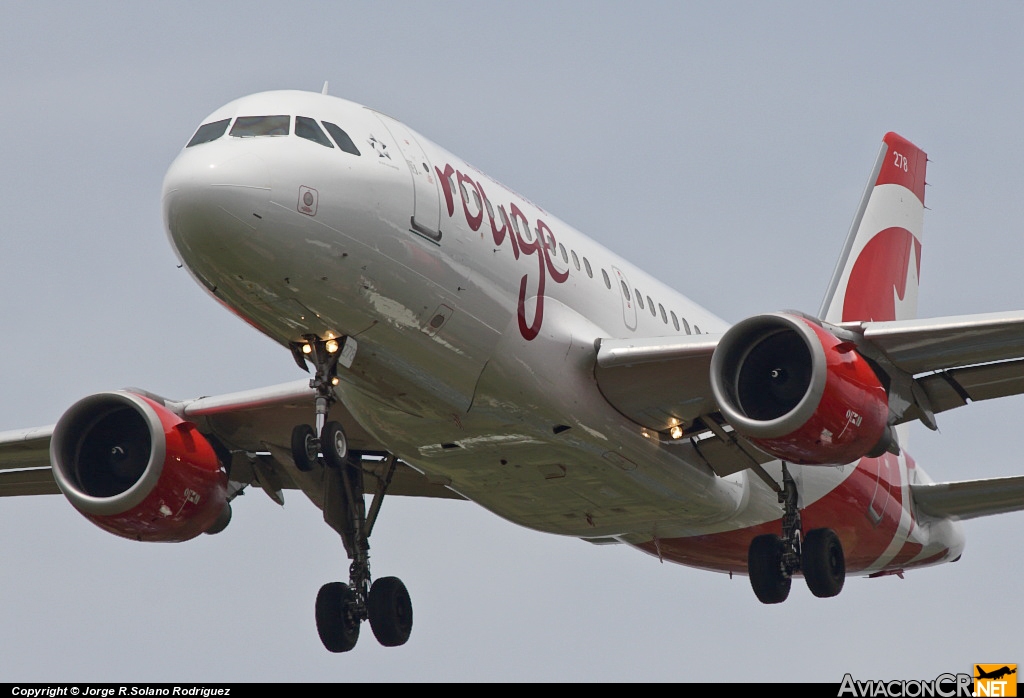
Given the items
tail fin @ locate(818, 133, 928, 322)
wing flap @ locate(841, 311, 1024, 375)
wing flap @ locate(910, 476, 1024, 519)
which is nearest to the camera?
wing flap @ locate(841, 311, 1024, 375)

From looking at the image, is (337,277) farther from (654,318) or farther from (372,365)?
(654,318)

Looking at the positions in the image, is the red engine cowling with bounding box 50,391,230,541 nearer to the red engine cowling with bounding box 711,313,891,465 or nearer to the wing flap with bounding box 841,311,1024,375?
the red engine cowling with bounding box 711,313,891,465

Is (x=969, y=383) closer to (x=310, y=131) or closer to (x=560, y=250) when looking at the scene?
(x=560, y=250)

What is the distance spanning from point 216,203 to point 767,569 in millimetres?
11460

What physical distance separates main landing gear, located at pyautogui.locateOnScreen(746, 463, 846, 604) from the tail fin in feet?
22.7

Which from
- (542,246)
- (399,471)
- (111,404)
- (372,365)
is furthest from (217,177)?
(399,471)

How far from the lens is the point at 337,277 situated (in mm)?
A: 21406

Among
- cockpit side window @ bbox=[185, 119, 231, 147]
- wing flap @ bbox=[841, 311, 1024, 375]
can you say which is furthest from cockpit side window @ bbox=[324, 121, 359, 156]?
wing flap @ bbox=[841, 311, 1024, 375]

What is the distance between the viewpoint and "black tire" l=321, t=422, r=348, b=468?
21.6m

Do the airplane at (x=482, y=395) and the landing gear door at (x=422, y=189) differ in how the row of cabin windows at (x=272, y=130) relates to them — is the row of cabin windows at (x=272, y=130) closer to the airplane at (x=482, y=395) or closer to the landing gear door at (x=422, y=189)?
the airplane at (x=482, y=395)

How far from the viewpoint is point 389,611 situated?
1081 inches

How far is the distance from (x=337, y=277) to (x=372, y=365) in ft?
5.47

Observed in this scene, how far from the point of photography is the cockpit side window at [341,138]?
2191 centimetres

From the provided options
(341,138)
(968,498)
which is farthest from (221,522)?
(968,498)
